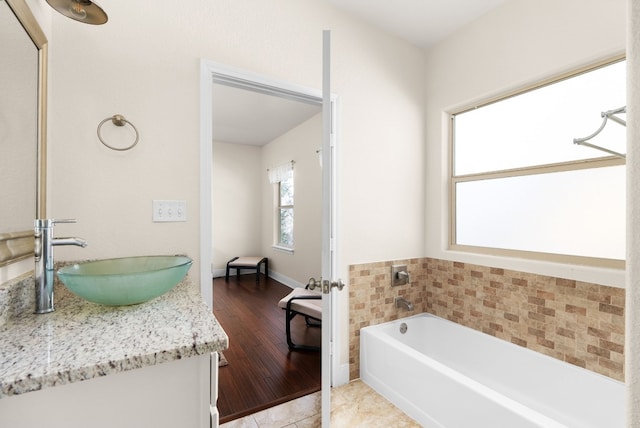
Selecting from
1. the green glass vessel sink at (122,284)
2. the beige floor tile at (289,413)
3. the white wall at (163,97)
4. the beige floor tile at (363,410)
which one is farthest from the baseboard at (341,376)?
the green glass vessel sink at (122,284)

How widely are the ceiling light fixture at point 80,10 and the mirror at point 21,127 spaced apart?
0.10 m

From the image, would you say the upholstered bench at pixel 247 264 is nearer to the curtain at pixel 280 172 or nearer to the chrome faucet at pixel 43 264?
the curtain at pixel 280 172

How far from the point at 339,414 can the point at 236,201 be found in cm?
445

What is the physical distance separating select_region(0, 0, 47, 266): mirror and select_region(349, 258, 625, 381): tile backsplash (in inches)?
66.4

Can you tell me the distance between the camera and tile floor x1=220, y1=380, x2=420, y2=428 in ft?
5.36

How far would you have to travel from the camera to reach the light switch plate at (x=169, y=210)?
144 centimetres

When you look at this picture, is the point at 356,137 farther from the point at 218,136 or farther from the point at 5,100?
the point at 218,136

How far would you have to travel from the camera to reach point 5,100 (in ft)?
2.88

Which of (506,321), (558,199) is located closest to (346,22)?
(558,199)

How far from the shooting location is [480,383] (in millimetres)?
1831

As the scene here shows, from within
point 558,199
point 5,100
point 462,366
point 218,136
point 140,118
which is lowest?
point 462,366

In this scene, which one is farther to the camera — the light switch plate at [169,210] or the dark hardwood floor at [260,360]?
the dark hardwood floor at [260,360]

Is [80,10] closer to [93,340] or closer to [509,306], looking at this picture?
[93,340]

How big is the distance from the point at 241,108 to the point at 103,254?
287cm
